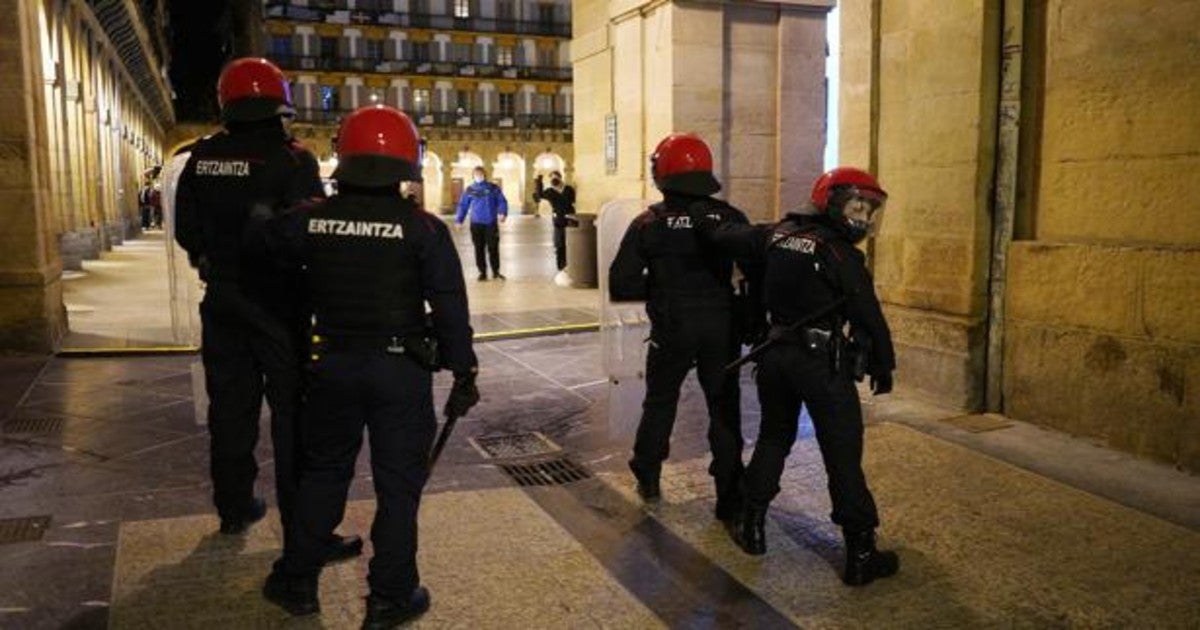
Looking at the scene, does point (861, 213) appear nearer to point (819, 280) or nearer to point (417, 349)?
point (819, 280)

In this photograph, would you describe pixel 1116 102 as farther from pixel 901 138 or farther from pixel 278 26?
pixel 278 26

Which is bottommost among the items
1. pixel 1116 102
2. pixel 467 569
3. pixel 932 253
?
pixel 467 569

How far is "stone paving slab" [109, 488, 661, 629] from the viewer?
3.49m

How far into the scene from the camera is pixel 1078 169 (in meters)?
5.83

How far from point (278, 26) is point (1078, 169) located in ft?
230

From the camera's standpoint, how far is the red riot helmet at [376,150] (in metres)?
3.30

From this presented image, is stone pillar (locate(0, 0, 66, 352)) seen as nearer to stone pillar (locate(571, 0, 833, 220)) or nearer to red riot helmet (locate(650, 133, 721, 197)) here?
stone pillar (locate(571, 0, 833, 220))

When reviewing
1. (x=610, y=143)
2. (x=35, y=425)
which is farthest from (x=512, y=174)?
(x=35, y=425)

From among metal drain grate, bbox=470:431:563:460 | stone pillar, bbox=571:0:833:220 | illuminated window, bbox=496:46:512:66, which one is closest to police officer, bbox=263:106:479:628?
metal drain grate, bbox=470:431:563:460

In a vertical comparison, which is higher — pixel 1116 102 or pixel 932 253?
pixel 1116 102


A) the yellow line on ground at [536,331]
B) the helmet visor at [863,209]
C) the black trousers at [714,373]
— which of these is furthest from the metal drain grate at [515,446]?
the yellow line on ground at [536,331]

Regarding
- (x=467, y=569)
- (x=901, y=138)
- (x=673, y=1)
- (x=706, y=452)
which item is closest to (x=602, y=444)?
(x=706, y=452)

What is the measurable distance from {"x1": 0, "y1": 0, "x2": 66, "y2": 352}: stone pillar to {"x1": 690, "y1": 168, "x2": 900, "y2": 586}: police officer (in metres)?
7.33

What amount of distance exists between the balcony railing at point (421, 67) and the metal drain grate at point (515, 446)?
67.6 meters
